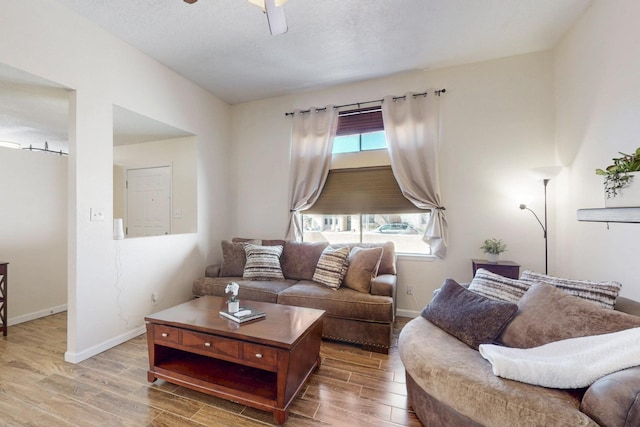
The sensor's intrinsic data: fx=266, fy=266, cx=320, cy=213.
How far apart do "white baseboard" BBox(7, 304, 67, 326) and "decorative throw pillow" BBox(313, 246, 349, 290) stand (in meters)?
3.41

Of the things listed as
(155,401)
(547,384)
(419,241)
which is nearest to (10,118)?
(155,401)

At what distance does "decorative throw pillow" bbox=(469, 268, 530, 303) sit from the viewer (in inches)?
70.0

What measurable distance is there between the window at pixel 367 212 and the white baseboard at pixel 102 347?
2.37 metres

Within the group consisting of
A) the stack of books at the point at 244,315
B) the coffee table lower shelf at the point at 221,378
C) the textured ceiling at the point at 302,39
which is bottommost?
the coffee table lower shelf at the point at 221,378

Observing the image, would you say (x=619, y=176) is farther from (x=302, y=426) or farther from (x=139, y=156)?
(x=139, y=156)

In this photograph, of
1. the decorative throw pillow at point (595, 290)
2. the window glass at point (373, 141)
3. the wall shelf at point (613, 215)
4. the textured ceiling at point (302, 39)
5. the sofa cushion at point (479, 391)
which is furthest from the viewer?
the window glass at point (373, 141)

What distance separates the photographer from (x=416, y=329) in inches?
70.5

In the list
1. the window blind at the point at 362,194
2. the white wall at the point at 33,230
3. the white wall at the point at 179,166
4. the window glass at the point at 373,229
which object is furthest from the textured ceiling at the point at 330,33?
the white wall at the point at 33,230

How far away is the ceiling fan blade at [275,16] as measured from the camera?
62.6 inches

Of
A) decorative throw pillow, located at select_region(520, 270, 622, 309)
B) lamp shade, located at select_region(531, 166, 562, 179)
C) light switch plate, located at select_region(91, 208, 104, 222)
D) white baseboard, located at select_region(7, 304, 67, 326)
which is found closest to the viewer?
decorative throw pillow, located at select_region(520, 270, 622, 309)

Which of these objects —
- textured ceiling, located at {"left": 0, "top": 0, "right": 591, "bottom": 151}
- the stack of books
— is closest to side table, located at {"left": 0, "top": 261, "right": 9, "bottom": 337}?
textured ceiling, located at {"left": 0, "top": 0, "right": 591, "bottom": 151}

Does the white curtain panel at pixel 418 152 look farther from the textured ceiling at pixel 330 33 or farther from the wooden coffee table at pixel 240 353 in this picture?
the wooden coffee table at pixel 240 353

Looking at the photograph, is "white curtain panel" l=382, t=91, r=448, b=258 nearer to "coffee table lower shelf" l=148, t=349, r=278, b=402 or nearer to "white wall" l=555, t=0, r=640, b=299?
"white wall" l=555, t=0, r=640, b=299

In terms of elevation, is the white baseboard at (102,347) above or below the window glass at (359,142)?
below
